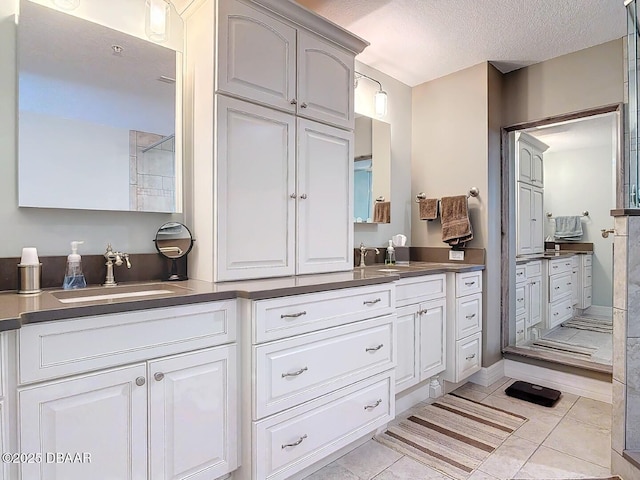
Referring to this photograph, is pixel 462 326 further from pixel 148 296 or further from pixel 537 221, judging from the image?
pixel 148 296

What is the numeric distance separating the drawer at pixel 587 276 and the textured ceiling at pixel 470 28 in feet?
6.26

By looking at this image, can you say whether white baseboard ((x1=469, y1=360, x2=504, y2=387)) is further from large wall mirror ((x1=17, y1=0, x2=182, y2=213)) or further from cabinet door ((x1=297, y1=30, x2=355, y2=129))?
large wall mirror ((x1=17, y1=0, x2=182, y2=213))

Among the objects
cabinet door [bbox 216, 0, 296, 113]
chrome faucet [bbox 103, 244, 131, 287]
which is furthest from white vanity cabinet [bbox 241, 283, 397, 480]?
cabinet door [bbox 216, 0, 296, 113]

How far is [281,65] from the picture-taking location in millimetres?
1932

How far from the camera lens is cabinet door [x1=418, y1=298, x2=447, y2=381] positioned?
2.41 meters

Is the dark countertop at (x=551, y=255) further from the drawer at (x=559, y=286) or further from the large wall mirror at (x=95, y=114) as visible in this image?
the large wall mirror at (x=95, y=114)

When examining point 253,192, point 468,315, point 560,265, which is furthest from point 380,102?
point 560,265

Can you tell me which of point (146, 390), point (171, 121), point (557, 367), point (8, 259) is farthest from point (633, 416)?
point (8, 259)

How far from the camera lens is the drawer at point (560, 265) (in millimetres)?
3469

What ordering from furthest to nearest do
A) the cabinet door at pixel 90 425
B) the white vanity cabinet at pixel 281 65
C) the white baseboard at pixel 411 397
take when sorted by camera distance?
the white baseboard at pixel 411 397
the white vanity cabinet at pixel 281 65
the cabinet door at pixel 90 425

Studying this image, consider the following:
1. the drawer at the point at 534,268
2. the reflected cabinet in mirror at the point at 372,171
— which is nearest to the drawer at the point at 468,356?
the drawer at the point at 534,268

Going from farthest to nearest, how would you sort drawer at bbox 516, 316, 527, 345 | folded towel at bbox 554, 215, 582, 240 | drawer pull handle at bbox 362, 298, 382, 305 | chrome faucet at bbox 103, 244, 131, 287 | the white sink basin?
folded towel at bbox 554, 215, 582, 240
drawer at bbox 516, 316, 527, 345
drawer pull handle at bbox 362, 298, 382, 305
chrome faucet at bbox 103, 244, 131, 287
the white sink basin

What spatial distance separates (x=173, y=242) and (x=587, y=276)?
11.6ft

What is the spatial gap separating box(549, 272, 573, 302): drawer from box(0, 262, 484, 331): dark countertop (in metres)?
2.20
